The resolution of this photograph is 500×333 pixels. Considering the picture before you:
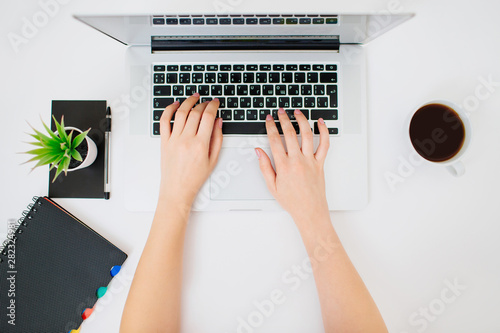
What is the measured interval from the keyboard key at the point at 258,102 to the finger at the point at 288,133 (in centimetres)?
4

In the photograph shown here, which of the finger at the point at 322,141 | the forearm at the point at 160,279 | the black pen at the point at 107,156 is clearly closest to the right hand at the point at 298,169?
A: the finger at the point at 322,141

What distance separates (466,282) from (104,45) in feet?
3.26

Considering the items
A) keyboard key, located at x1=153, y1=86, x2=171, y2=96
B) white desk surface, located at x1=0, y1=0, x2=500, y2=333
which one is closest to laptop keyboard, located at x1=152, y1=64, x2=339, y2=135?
keyboard key, located at x1=153, y1=86, x2=171, y2=96

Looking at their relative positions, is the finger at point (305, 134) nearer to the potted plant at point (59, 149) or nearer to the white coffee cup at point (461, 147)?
the white coffee cup at point (461, 147)

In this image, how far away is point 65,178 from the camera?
0.71 metres

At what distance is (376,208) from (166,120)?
1.66 feet

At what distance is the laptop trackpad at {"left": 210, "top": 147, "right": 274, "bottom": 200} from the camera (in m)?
0.68

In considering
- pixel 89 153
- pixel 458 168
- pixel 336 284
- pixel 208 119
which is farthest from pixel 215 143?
pixel 458 168

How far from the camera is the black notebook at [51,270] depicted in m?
0.68

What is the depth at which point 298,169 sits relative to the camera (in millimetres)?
667

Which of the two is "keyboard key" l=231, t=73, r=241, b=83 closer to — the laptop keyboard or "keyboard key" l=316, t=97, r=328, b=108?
the laptop keyboard

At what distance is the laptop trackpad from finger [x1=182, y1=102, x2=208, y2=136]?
0.08m

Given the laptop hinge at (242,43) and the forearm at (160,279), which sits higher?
the laptop hinge at (242,43)

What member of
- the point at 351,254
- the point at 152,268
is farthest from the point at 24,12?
the point at 351,254
